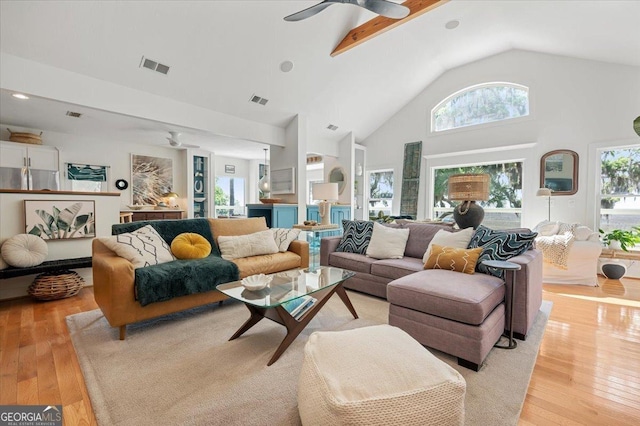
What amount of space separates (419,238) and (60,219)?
430 centimetres

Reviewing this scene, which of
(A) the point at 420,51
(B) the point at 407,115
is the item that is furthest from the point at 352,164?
(A) the point at 420,51

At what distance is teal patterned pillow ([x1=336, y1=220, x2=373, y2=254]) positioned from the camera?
3.62 m

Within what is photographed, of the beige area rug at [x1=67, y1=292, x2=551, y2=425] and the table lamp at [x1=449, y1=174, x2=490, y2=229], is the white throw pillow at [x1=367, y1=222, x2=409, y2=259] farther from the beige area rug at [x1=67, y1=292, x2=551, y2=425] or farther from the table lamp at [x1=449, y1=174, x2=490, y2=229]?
the beige area rug at [x1=67, y1=292, x2=551, y2=425]

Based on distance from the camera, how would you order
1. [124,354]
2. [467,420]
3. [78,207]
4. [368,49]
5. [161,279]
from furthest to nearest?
[368,49]
[78,207]
[161,279]
[124,354]
[467,420]

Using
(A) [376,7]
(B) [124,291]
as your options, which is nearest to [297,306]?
(B) [124,291]

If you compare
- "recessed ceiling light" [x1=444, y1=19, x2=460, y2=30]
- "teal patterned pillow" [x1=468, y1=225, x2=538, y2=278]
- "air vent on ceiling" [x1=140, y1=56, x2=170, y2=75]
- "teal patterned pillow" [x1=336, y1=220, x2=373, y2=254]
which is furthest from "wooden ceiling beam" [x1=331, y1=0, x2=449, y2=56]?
"teal patterned pillow" [x1=468, y1=225, x2=538, y2=278]

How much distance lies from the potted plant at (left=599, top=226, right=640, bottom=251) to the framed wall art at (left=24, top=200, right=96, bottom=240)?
7.37 meters

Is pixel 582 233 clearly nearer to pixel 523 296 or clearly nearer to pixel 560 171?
pixel 560 171

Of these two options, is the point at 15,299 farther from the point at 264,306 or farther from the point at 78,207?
the point at 264,306

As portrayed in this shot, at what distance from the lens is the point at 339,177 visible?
23.9 ft

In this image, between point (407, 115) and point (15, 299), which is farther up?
point (407, 115)

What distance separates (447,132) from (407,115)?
3.61ft

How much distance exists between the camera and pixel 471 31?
487cm

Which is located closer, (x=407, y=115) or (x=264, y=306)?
(x=264, y=306)
